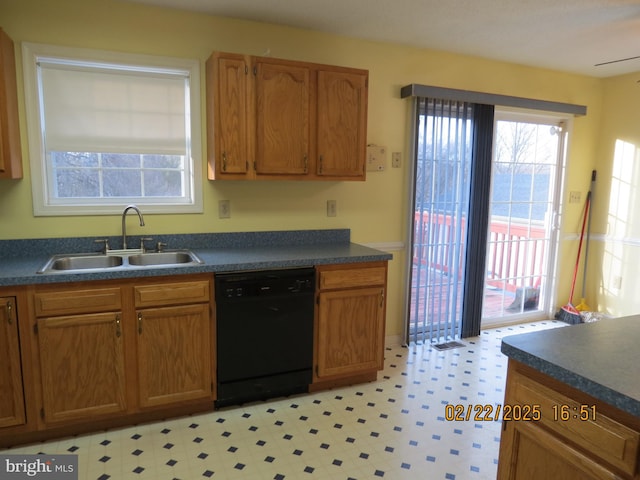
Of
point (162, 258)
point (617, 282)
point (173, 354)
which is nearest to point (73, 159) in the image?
point (162, 258)

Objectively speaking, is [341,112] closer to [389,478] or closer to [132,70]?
[132,70]

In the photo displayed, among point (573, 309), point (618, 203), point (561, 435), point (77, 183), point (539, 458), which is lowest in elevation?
point (573, 309)

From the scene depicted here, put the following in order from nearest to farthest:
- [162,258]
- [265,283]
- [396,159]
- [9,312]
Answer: [9,312] → [265,283] → [162,258] → [396,159]

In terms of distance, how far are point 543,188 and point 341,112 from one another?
2493mm

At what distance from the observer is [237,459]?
2180mm

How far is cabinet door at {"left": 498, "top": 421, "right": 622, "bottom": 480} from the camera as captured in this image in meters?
1.24

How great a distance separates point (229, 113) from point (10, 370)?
1808 mm

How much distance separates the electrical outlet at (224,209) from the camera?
9.96ft

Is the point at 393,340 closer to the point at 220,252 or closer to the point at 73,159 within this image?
the point at 220,252

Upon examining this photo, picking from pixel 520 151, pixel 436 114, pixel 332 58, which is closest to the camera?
pixel 332 58

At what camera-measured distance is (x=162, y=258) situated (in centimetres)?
282

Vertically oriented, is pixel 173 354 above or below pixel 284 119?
below

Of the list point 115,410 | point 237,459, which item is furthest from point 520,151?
point 115,410

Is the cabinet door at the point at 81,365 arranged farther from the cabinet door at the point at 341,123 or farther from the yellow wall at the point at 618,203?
the yellow wall at the point at 618,203
